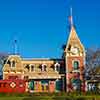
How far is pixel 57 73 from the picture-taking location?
83.8 metres

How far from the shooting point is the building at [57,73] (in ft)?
271

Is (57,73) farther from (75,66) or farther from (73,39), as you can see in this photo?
(73,39)

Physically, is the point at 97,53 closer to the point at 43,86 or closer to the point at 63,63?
the point at 63,63

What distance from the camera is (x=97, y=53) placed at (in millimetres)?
86688

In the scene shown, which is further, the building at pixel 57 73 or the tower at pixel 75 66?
the building at pixel 57 73

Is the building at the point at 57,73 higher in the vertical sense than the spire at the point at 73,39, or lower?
lower

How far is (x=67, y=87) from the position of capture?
270 feet

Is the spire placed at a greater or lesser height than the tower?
greater

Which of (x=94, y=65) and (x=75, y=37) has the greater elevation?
(x=75, y=37)

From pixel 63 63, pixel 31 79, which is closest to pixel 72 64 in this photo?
pixel 63 63

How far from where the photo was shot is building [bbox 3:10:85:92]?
82750 mm

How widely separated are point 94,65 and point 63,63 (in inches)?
257

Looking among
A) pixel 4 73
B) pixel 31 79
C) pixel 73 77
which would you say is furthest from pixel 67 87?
pixel 4 73

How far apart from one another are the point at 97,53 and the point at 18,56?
16.6 metres
